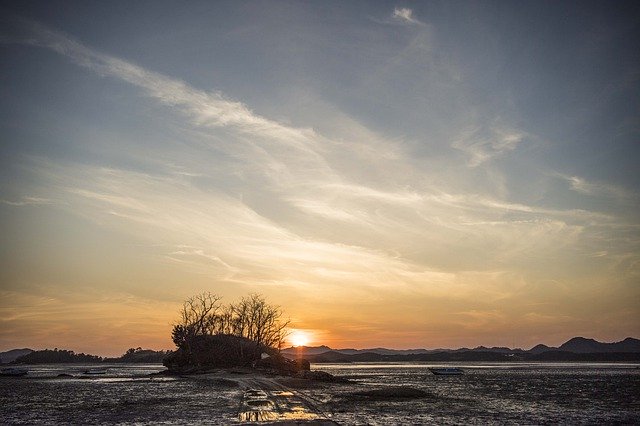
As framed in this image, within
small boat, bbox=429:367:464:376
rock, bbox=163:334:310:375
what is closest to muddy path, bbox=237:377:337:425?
rock, bbox=163:334:310:375

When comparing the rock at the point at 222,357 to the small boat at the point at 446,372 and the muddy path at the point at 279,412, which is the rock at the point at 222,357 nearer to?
the small boat at the point at 446,372

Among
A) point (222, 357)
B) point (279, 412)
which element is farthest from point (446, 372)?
point (279, 412)

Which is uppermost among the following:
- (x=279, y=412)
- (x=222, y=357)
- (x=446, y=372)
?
(x=222, y=357)

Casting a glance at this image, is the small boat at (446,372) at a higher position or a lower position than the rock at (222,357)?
lower

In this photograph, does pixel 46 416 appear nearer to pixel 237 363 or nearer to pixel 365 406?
pixel 365 406

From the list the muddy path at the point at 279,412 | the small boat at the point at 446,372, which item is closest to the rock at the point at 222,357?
the small boat at the point at 446,372

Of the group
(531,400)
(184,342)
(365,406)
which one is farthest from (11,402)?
(184,342)

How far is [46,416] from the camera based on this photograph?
28172 millimetres

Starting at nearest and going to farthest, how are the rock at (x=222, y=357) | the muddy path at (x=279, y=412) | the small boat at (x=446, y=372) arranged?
1. the muddy path at (x=279, y=412)
2. the rock at (x=222, y=357)
3. the small boat at (x=446, y=372)

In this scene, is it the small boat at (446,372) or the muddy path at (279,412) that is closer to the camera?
the muddy path at (279,412)

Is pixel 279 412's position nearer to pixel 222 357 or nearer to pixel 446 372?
pixel 222 357

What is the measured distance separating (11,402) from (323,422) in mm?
29897

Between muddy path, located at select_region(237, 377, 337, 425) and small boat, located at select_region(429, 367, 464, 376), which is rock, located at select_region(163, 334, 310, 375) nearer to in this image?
small boat, located at select_region(429, 367, 464, 376)

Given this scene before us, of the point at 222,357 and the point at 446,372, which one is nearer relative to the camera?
the point at 222,357
